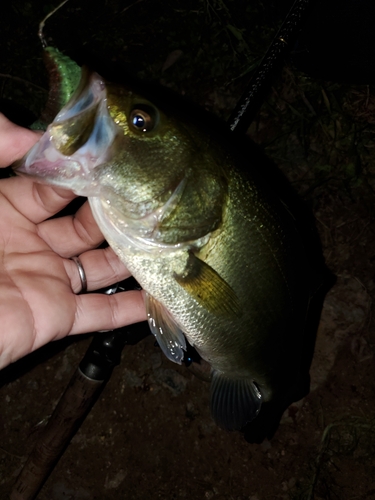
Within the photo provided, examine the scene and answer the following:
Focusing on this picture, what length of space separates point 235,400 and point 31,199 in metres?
1.51

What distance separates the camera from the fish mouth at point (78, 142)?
1510mm

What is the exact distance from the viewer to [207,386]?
324cm

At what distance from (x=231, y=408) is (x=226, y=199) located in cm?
119

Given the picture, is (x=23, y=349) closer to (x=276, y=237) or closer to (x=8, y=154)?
(x=8, y=154)

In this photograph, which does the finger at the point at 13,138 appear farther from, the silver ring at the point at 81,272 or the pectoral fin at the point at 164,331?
the pectoral fin at the point at 164,331

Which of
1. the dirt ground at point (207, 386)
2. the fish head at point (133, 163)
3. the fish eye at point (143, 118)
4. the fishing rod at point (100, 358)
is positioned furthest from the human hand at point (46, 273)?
the dirt ground at point (207, 386)

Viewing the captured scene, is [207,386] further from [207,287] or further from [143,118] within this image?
[143,118]

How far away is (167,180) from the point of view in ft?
5.41

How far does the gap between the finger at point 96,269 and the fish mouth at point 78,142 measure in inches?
27.8

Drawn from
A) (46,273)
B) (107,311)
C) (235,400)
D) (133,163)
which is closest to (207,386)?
(235,400)

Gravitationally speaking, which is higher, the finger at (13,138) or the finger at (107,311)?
the finger at (13,138)

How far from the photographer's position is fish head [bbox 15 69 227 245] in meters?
1.53

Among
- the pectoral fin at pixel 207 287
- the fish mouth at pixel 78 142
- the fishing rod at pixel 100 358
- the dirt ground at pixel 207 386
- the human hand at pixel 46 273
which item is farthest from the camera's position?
the dirt ground at pixel 207 386

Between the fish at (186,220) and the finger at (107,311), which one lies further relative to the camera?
the finger at (107,311)
